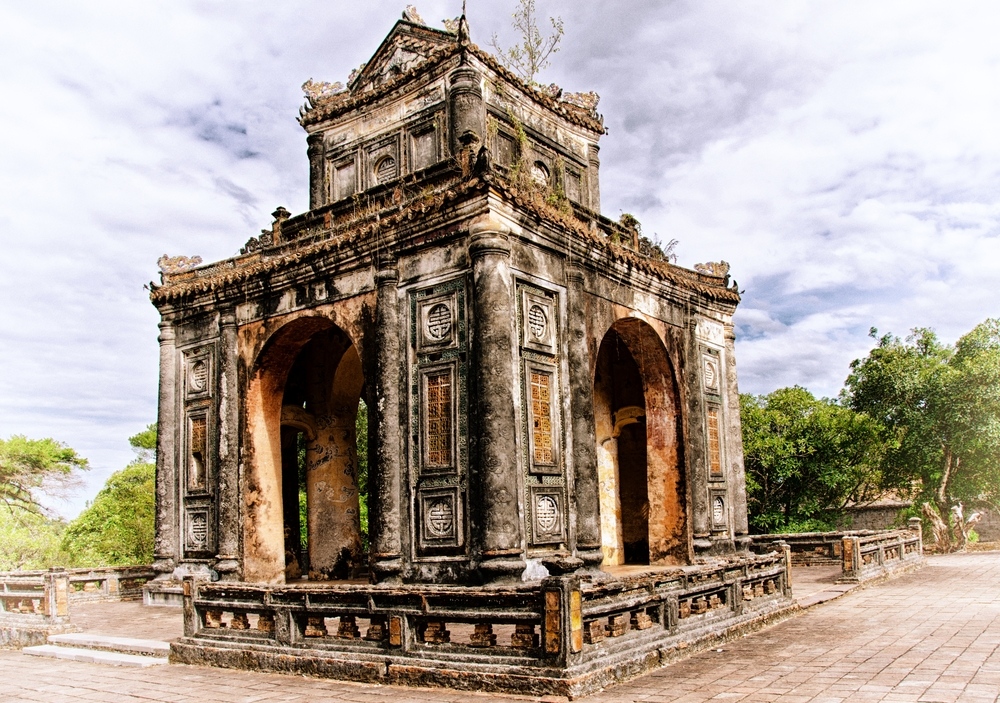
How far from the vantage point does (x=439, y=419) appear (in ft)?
39.4

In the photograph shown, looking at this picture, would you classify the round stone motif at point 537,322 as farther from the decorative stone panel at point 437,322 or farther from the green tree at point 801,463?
the green tree at point 801,463

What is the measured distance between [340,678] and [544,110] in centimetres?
1349

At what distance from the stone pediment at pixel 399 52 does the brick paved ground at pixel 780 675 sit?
13136 mm

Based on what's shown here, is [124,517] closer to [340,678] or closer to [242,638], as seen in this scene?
[242,638]

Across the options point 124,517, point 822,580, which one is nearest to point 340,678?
point 822,580

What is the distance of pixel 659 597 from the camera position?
9.07m

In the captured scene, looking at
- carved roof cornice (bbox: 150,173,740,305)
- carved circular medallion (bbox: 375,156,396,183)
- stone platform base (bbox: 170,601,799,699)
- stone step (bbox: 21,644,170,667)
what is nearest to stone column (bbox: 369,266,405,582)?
carved roof cornice (bbox: 150,173,740,305)

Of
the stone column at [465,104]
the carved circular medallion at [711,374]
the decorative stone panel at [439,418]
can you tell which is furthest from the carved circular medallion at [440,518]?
the stone column at [465,104]

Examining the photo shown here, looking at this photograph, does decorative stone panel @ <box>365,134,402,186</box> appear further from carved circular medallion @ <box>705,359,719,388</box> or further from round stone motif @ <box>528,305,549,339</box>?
carved circular medallion @ <box>705,359,719,388</box>

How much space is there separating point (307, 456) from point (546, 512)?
7292 millimetres

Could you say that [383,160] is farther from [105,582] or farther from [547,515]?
[105,582]

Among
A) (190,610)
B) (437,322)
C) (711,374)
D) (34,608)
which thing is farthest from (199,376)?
(711,374)

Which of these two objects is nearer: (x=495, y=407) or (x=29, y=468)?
(x=495, y=407)

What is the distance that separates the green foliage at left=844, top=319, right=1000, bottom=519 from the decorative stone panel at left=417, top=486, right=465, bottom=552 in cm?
2045
